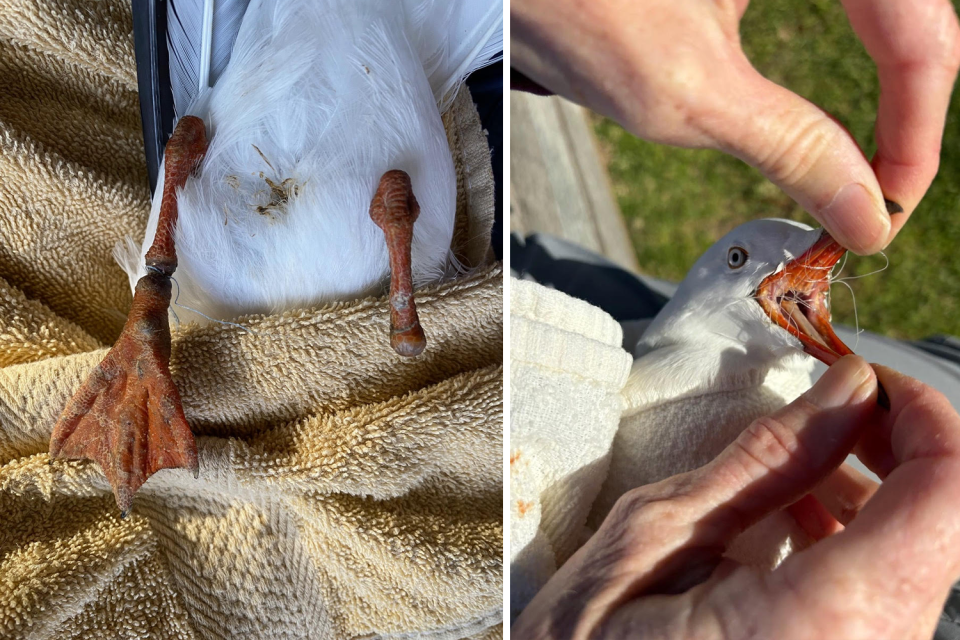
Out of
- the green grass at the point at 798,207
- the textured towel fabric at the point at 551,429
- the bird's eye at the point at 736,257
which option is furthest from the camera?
the green grass at the point at 798,207

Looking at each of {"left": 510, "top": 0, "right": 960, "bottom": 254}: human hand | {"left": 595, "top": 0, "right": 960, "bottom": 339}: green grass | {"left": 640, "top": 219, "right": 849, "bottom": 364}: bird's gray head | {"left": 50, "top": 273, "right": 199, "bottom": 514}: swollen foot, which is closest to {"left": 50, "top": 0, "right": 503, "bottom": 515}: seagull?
{"left": 50, "top": 273, "right": 199, "bottom": 514}: swollen foot

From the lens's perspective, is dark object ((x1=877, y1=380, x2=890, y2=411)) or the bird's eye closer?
dark object ((x1=877, y1=380, x2=890, y2=411))

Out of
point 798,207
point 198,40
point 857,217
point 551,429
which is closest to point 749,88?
point 857,217

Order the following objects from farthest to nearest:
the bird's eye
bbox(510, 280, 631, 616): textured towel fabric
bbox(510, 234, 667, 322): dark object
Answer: bbox(510, 234, 667, 322): dark object, the bird's eye, bbox(510, 280, 631, 616): textured towel fabric

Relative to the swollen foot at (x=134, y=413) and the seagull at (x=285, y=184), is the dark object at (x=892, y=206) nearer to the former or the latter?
the seagull at (x=285, y=184)

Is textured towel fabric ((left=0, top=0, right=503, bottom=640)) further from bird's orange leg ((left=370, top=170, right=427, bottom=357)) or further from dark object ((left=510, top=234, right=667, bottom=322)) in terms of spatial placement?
dark object ((left=510, top=234, right=667, bottom=322))

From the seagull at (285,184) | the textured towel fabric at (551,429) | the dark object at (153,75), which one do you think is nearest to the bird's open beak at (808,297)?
the textured towel fabric at (551,429)

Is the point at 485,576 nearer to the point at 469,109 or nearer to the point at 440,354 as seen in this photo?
the point at 440,354
